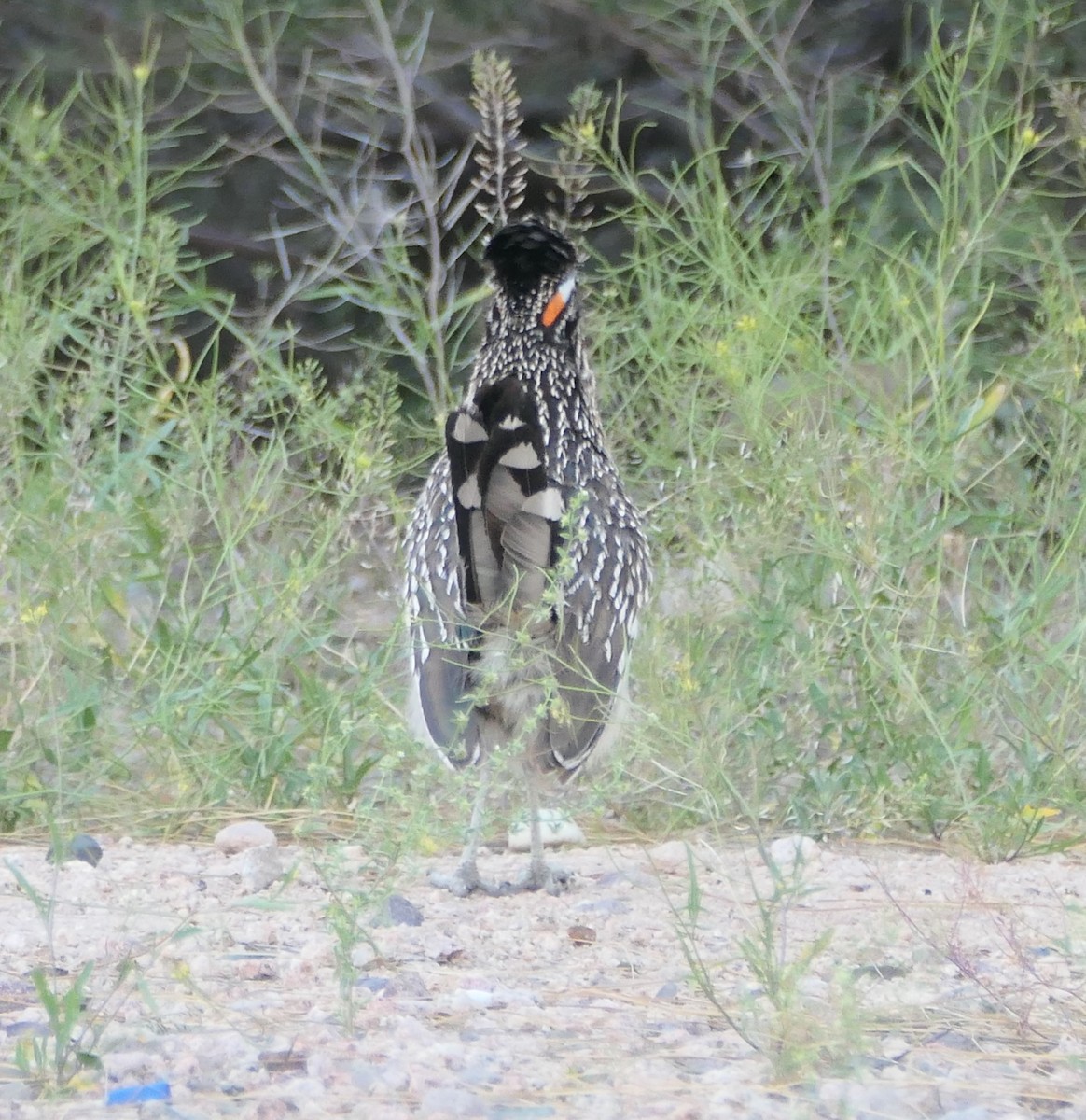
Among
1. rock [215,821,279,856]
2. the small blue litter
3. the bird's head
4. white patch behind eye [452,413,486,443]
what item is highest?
the bird's head

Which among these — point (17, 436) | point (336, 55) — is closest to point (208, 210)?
point (336, 55)

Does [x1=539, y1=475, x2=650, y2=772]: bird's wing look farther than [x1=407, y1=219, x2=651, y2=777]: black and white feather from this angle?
Yes

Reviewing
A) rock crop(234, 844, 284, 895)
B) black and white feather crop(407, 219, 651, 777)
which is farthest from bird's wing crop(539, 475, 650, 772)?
rock crop(234, 844, 284, 895)

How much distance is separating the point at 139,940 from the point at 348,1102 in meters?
1.08

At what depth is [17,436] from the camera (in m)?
5.07

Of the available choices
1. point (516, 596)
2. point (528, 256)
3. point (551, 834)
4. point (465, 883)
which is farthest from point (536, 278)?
point (465, 883)

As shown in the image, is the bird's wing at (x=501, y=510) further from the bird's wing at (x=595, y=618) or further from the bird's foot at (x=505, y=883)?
the bird's foot at (x=505, y=883)

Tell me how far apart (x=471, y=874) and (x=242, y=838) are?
0.58 m

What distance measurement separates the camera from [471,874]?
4391mm

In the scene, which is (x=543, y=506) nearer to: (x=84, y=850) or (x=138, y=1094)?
(x=84, y=850)

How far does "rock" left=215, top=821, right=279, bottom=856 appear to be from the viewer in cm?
457

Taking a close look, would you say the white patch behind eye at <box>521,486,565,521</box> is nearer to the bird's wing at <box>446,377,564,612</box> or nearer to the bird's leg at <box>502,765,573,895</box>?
the bird's wing at <box>446,377,564,612</box>

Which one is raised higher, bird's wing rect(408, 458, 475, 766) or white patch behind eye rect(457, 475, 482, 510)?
white patch behind eye rect(457, 475, 482, 510)

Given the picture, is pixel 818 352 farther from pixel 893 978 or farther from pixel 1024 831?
pixel 893 978
